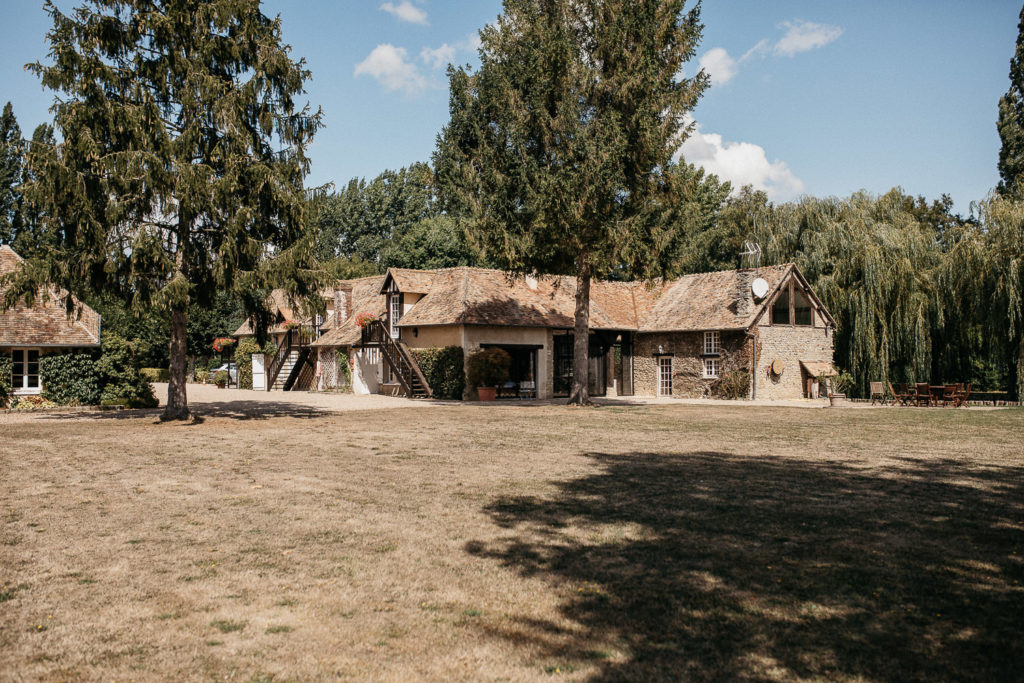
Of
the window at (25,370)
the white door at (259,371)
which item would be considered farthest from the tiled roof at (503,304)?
the white door at (259,371)

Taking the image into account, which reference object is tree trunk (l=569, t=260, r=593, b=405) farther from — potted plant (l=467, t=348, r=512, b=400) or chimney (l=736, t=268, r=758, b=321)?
chimney (l=736, t=268, r=758, b=321)

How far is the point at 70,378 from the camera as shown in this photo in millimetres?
26953

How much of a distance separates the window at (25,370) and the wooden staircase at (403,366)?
1376 cm

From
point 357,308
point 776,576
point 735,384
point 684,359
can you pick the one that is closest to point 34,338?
point 357,308

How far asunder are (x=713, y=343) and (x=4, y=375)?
90.6 feet

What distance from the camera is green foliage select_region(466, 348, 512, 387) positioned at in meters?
32.1

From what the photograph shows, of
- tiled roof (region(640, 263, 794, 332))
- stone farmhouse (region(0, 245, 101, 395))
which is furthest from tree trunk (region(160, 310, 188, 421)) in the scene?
tiled roof (region(640, 263, 794, 332))

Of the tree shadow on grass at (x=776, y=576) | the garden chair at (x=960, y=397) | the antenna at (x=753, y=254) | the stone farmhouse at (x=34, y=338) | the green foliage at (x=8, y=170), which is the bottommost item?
the tree shadow on grass at (x=776, y=576)

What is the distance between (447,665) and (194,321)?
56615mm

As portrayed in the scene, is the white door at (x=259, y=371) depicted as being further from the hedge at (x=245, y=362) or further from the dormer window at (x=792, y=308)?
the dormer window at (x=792, y=308)

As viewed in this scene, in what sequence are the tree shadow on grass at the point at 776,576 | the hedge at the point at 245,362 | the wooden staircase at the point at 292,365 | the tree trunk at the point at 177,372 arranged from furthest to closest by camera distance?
the hedge at the point at 245,362
the wooden staircase at the point at 292,365
the tree trunk at the point at 177,372
the tree shadow on grass at the point at 776,576

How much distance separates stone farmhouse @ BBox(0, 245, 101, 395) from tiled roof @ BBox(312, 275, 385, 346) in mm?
13405

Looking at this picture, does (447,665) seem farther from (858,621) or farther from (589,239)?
(589,239)

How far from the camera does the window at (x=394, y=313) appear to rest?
1426 inches
